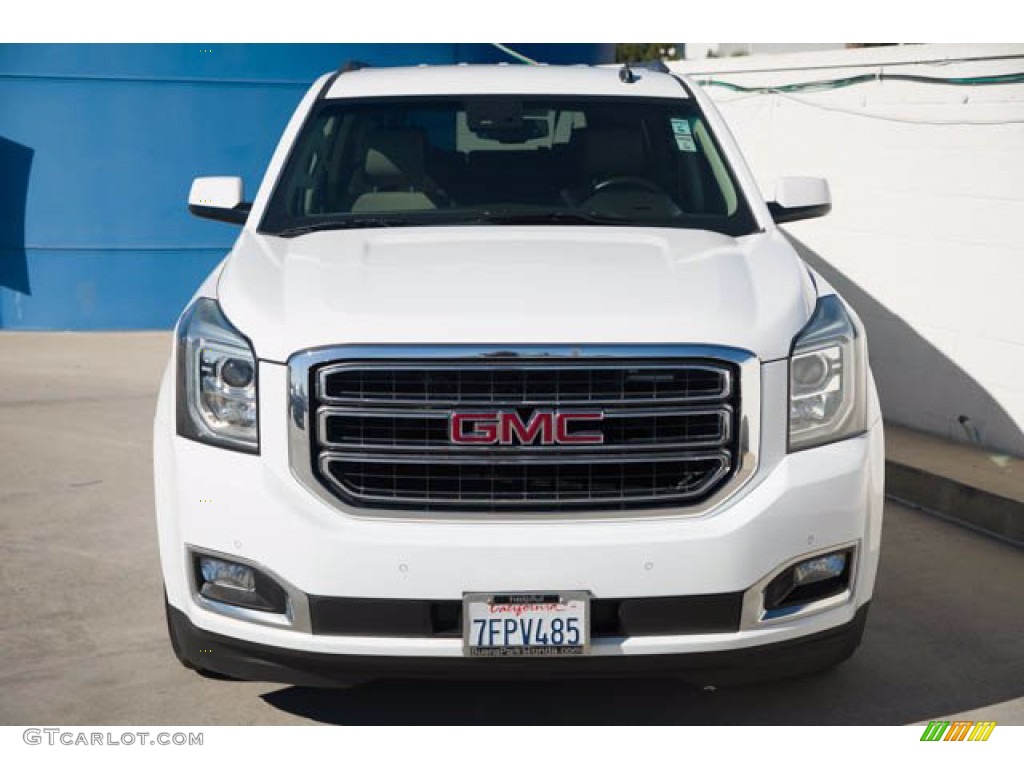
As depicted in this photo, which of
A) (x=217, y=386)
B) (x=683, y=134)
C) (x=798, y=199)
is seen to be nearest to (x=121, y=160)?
(x=683, y=134)

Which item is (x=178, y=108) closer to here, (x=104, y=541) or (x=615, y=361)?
(x=104, y=541)

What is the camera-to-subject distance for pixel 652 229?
4898 millimetres

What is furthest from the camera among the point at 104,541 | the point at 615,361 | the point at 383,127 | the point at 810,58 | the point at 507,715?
the point at 810,58

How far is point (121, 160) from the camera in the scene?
12391 millimetres

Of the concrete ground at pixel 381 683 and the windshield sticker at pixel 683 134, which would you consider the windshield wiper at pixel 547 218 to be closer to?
the windshield sticker at pixel 683 134

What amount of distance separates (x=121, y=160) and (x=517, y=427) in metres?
9.28

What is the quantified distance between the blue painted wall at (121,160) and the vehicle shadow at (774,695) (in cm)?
840

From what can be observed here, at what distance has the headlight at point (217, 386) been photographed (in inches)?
156

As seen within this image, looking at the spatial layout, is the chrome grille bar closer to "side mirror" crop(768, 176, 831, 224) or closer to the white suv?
the white suv

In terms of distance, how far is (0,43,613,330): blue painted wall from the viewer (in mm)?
12266

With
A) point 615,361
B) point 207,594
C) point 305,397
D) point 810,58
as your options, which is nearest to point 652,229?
point 615,361

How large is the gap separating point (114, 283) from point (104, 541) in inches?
256

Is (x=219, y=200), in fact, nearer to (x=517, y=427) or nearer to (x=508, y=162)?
(x=508, y=162)

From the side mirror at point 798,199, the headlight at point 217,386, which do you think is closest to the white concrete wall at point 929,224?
the side mirror at point 798,199
